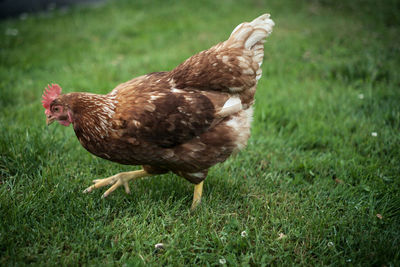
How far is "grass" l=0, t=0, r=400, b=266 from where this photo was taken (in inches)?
88.5

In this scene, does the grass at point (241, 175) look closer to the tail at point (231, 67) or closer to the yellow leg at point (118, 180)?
the yellow leg at point (118, 180)

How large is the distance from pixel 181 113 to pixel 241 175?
105cm

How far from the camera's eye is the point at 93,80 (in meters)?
4.85

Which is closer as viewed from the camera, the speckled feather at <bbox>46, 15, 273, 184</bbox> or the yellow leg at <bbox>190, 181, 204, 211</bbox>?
the speckled feather at <bbox>46, 15, 273, 184</bbox>

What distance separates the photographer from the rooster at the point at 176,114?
94.8 inches

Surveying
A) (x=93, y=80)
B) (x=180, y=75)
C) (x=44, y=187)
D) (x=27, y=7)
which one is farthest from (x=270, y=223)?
(x=27, y=7)

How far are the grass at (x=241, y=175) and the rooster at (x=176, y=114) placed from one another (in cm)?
32

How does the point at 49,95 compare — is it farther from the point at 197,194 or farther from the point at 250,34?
the point at 250,34

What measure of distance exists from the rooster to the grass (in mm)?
316

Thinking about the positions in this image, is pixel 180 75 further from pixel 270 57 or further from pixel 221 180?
pixel 270 57

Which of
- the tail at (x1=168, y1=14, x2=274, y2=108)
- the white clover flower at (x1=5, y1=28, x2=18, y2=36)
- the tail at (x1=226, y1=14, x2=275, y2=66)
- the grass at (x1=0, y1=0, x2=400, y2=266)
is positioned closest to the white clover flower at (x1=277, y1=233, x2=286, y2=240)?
the grass at (x1=0, y1=0, x2=400, y2=266)

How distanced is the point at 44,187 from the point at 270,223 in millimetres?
1978

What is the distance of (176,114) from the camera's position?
2465mm

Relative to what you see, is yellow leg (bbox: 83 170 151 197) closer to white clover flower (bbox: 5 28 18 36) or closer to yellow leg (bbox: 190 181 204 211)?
yellow leg (bbox: 190 181 204 211)
